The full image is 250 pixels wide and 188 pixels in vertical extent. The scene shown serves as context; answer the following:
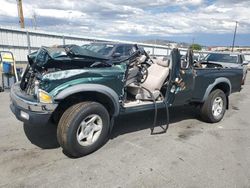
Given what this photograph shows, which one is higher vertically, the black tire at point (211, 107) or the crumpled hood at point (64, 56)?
the crumpled hood at point (64, 56)

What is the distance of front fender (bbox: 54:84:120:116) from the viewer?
327 cm

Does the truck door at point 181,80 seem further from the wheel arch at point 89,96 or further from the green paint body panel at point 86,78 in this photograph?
the wheel arch at point 89,96

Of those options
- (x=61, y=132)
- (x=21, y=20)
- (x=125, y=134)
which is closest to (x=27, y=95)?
(x=61, y=132)

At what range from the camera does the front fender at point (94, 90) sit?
3274 millimetres

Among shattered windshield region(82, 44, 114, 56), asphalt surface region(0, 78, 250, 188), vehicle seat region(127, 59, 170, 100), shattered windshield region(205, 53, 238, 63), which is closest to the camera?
asphalt surface region(0, 78, 250, 188)

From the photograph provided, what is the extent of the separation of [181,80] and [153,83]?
560 millimetres

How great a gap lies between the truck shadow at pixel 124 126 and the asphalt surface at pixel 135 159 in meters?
0.02

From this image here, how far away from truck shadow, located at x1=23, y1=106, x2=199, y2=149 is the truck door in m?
0.83

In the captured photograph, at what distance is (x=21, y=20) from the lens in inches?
808

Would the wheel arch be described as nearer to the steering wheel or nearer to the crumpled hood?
the crumpled hood

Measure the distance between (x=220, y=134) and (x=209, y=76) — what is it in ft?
4.23

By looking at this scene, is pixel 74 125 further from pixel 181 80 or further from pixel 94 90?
pixel 181 80

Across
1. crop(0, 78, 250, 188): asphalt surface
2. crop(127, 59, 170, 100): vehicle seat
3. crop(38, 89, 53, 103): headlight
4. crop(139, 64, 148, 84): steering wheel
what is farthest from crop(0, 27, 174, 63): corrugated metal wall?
crop(38, 89, 53, 103): headlight

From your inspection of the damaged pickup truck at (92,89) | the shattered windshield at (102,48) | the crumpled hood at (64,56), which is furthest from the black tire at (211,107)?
the shattered windshield at (102,48)
